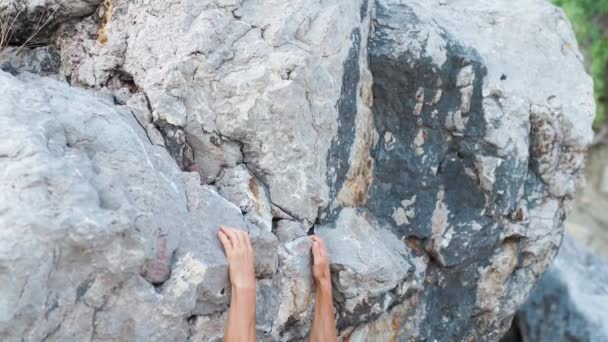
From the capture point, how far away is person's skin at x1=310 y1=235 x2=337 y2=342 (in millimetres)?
2518

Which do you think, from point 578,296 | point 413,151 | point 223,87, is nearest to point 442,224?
point 413,151

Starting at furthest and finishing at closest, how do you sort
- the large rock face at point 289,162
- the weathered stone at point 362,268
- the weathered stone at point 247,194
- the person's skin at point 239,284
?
the weathered stone at point 362,268
the weathered stone at point 247,194
the person's skin at point 239,284
the large rock face at point 289,162

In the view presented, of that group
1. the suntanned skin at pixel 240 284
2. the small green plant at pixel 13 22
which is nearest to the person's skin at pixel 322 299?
the suntanned skin at pixel 240 284

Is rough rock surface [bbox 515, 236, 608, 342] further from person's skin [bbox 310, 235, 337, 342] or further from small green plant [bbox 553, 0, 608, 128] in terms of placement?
small green plant [bbox 553, 0, 608, 128]

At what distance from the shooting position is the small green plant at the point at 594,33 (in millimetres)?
6441

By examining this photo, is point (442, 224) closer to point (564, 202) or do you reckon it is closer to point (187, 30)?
point (564, 202)

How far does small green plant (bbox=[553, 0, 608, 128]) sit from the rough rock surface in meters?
2.97

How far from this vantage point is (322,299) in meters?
2.55

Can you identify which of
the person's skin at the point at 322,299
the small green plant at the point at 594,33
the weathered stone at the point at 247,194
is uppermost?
the weathered stone at the point at 247,194

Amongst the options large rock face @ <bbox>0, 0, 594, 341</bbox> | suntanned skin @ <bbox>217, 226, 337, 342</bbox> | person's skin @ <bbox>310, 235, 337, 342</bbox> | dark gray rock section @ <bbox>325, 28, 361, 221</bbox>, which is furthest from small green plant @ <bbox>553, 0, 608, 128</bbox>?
suntanned skin @ <bbox>217, 226, 337, 342</bbox>

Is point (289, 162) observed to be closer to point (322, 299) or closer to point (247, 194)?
point (247, 194)

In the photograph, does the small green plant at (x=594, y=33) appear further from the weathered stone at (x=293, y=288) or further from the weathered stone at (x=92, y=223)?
the weathered stone at (x=92, y=223)

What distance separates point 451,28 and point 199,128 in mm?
1113

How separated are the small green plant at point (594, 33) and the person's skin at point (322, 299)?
4.54 meters
